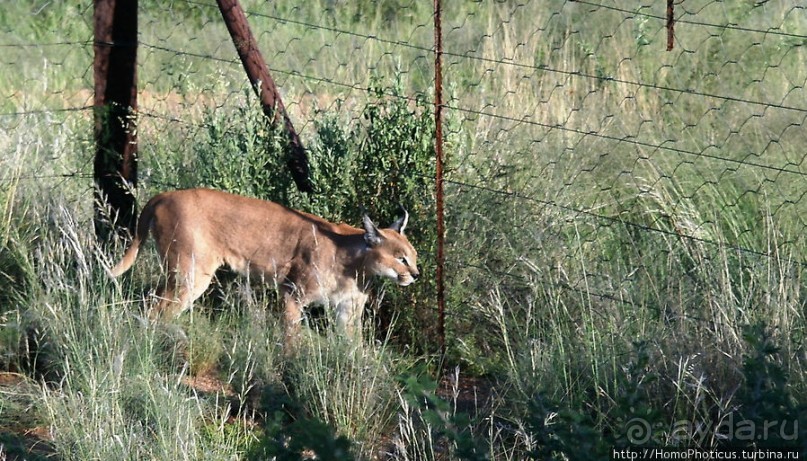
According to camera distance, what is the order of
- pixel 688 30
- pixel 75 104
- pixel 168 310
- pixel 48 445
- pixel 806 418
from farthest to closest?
pixel 75 104, pixel 688 30, pixel 168 310, pixel 48 445, pixel 806 418

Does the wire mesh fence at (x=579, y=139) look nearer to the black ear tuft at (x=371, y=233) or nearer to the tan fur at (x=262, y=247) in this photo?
the black ear tuft at (x=371, y=233)

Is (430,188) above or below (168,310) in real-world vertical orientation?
above

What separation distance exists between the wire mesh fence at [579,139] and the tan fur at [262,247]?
1.70ft

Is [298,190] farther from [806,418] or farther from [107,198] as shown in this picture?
[806,418]

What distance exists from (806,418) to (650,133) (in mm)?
4461

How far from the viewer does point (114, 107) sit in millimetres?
6539

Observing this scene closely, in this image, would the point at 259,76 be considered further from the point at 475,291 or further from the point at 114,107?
the point at 475,291

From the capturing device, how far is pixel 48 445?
4664 mm

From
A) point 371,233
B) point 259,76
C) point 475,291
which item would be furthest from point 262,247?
point 475,291

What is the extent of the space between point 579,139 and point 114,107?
2.99 metres

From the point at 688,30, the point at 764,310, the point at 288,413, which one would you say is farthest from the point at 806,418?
the point at 688,30

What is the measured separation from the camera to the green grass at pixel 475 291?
4328 mm

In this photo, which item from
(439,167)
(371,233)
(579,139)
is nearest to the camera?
(439,167)

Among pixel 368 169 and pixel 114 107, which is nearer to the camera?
pixel 368 169
